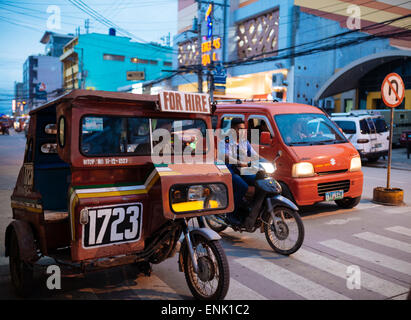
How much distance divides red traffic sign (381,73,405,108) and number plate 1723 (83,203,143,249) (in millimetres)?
6602

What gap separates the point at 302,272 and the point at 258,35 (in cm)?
2629

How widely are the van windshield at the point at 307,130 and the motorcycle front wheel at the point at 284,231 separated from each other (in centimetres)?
222

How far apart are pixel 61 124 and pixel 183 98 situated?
1225 mm

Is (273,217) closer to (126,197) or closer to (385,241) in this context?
(385,241)

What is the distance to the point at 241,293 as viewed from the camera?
3914 millimetres

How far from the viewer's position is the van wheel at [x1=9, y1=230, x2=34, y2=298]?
375 cm

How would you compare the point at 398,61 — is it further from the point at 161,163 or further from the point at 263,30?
the point at 161,163

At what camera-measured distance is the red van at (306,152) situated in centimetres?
679

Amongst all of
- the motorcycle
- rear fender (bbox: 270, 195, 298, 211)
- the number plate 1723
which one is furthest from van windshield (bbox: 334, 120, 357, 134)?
the number plate 1723

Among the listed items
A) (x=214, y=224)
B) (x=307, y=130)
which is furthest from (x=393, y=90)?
(x=214, y=224)

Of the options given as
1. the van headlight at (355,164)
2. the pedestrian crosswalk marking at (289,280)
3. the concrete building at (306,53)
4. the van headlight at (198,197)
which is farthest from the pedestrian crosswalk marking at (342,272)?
the concrete building at (306,53)

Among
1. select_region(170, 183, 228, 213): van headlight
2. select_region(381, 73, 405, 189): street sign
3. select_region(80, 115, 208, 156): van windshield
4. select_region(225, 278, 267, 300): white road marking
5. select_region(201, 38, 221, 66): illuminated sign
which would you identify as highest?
select_region(201, 38, 221, 66): illuminated sign

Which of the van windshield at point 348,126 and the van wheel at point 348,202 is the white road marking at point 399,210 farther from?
the van windshield at point 348,126

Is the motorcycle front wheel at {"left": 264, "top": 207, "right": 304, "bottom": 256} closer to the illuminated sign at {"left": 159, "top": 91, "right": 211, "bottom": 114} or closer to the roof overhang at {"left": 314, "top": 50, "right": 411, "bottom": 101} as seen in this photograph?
the illuminated sign at {"left": 159, "top": 91, "right": 211, "bottom": 114}
